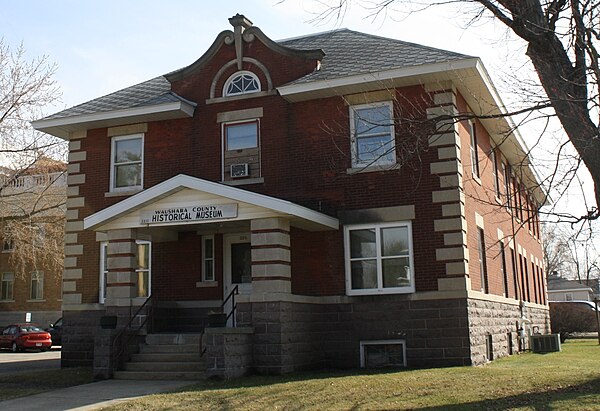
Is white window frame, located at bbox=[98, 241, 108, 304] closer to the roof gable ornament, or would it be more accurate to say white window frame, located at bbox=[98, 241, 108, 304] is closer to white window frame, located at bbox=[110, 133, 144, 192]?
white window frame, located at bbox=[110, 133, 144, 192]

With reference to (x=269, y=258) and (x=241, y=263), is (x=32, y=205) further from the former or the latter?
(x=269, y=258)

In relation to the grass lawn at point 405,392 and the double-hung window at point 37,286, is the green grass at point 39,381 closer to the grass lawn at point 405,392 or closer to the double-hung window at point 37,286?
the grass lawn at point 405,392

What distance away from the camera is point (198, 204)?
53.5 ft

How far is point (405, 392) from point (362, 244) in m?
6.20

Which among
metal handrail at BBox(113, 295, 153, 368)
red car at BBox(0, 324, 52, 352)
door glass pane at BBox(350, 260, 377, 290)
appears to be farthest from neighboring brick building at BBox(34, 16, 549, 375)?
red car at BBox(0, 324, 52, 352)

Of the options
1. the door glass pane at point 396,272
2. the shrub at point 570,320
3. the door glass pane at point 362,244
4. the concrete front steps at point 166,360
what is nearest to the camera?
the concrete front steps at point 166,360

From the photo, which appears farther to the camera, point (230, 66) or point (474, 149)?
point (474, 149)

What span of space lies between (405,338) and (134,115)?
9.90 meters

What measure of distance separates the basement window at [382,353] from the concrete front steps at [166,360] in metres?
4.20

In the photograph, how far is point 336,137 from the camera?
18.2 meters

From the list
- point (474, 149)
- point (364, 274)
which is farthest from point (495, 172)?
point (364, 274)

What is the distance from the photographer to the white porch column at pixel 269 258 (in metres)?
15.7

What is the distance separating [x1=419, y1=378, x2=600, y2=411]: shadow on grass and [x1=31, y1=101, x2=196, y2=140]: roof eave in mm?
12059

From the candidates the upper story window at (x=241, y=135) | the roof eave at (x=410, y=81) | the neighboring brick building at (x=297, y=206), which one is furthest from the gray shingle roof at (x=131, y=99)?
the roof eave at (x=410, y=81)
